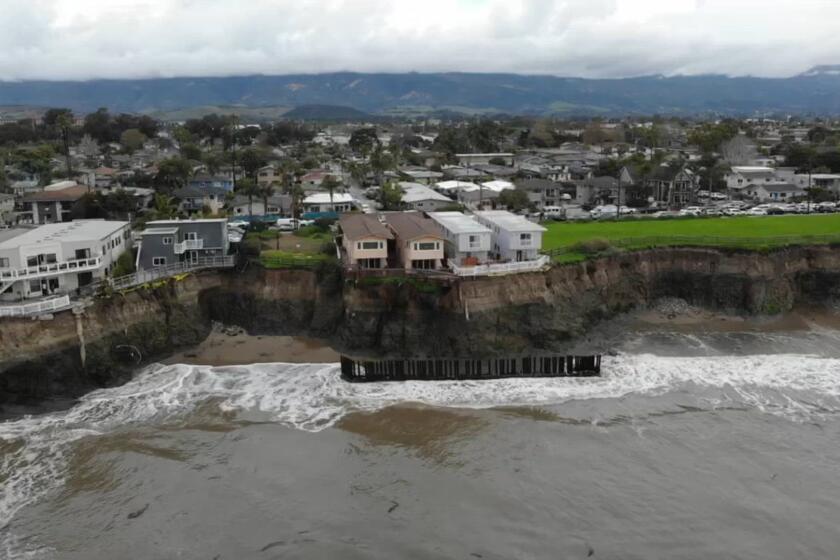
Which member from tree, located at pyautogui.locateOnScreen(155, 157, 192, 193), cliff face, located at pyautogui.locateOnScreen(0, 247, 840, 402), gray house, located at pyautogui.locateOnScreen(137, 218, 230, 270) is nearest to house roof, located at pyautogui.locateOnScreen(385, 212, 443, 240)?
cliff face, located at pyautogui.locateOnScreen(0, 247, 840, 402)

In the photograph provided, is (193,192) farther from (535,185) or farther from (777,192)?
(777,192)

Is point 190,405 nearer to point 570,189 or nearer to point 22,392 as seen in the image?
point 22,392

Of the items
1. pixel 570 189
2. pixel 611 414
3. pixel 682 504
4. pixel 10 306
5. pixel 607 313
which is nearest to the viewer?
pixel 682 504

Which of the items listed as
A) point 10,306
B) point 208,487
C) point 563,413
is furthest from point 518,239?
point 10,306

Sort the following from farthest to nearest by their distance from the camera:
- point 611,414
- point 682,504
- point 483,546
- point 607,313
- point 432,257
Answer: point 607,313 < point 432,257 < point 611,414 < point 682,504 < point 483,546

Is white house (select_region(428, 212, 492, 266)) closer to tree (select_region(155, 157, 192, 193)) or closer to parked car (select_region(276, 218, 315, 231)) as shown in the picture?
parked car (select_region(276, 218, 315, 231))

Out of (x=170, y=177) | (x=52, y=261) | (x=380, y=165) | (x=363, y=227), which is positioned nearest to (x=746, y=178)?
(x=380, y=165)
